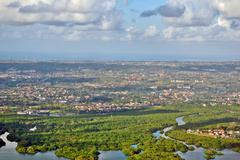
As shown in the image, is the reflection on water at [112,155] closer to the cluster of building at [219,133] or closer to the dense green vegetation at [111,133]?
the dense green vegetation at [111,133]

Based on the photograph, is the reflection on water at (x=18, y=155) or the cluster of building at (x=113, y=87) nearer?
the reflection on water at (x=18, y=155)

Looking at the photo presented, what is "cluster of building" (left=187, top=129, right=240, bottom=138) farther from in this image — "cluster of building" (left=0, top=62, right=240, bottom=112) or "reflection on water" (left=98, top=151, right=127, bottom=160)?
"cluster of building" (left=0, top=62, right=240, bottom=112)

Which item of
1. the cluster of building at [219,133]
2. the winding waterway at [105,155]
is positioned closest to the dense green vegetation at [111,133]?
the winding waterway at [105,155]

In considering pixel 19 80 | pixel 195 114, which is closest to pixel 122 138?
pixel 195 114

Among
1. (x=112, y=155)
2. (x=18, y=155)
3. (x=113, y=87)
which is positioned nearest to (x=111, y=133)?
(x=112, y=155)

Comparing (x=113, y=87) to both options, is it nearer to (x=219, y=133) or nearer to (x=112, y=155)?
(x=219, y=133)

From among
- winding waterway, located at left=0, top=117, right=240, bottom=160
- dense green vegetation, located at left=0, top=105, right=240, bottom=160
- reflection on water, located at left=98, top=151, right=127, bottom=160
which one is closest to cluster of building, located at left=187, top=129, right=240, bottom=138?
dense green vegetation, located at left=0, top=105, right=240, bottom=160
